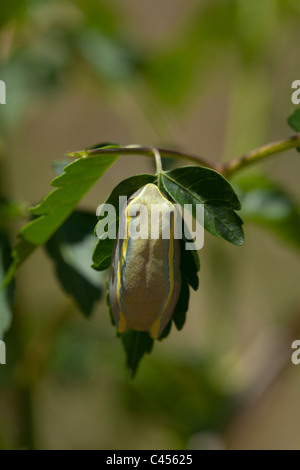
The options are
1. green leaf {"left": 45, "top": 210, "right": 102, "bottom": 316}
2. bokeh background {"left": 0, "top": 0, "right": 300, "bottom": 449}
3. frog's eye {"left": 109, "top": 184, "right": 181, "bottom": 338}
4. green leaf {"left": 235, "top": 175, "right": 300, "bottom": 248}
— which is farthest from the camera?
bokeh background {"left": 0, "top": 0, "right": 300, "bottom": 449}

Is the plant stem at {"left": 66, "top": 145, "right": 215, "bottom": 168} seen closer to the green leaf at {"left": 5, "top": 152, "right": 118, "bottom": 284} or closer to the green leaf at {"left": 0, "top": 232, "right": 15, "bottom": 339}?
the green leaf at {"left": 5, "top": 152, "right": 118, "bottom": 284}

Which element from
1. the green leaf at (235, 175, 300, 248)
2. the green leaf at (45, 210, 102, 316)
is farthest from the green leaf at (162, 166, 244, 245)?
the green leaf at (235, 175, 300, 248)

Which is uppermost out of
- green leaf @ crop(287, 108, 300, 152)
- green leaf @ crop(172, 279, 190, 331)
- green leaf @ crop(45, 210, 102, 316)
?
green leaf @ crop(287, 108, 300, 152)

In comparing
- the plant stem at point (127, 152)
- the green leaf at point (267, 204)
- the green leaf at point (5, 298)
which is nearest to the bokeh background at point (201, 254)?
the green leaf at point (267, 204)

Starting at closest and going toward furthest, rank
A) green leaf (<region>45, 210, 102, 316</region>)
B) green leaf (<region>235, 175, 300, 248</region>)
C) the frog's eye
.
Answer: the frog's eye < green leaf (<region>45, 210, 102, 316</region>) < green leaf (<region>235, 175, 300, 248</region>)

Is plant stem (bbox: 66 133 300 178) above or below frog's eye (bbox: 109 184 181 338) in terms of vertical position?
above

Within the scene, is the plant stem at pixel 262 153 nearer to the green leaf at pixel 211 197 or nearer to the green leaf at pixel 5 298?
the green leaf at pixel 211 197

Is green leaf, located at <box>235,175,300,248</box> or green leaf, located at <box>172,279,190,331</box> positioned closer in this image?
green leaf, located at <box>172,279,190,331</box>

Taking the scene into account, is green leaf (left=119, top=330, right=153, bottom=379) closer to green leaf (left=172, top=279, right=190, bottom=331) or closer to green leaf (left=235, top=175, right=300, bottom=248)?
green leaf (left=172, top=279, right=190, bottom=331)
